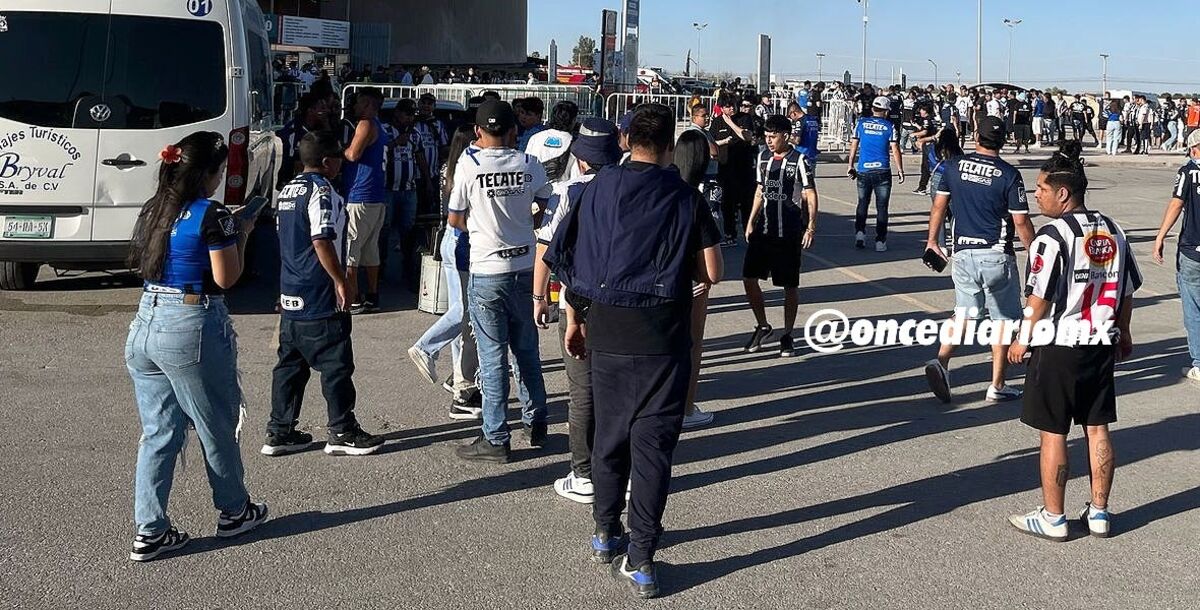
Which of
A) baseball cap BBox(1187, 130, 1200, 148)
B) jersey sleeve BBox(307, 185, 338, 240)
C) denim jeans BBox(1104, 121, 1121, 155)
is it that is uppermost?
denim jeans BBox(1104, 121, 1121, 155)

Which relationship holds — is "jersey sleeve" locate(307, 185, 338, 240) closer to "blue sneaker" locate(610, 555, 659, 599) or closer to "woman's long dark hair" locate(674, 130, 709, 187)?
"woman's long dark hair" locate(674, 130, 709, 187)

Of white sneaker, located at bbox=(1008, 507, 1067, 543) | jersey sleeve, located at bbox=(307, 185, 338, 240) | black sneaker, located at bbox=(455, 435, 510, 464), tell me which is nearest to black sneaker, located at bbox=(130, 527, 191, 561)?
jersey sleeve, located at bbox=(307, 185, 338, 240)

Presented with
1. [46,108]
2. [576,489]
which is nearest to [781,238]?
[576,489]

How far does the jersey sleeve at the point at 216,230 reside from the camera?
4754 millimetres

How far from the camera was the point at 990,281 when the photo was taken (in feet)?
25.3

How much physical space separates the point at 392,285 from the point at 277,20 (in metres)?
18.9

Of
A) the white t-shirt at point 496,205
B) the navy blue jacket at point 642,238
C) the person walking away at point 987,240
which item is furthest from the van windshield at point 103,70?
the navy blue jacket at point 642,238

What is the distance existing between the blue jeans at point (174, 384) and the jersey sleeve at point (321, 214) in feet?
3.39

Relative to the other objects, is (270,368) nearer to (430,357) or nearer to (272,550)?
(430,357)

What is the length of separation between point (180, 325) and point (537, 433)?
229cm

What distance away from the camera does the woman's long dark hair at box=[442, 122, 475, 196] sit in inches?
295

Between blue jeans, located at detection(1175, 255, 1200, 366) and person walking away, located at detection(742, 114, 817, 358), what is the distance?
251cm

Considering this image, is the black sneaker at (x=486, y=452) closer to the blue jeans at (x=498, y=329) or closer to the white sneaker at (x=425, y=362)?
the blue jeans at (x=498, y=329)

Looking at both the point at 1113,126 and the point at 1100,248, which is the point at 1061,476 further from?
the point at 1113,126
